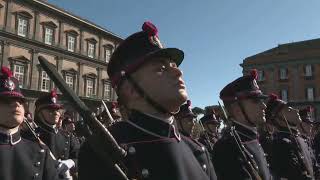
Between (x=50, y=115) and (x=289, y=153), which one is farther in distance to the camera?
(x=50, y=115)

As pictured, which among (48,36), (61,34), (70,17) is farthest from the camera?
(70,17)

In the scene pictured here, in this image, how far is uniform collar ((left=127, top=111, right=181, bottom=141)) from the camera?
8.72 ft

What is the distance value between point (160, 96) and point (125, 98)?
31cm

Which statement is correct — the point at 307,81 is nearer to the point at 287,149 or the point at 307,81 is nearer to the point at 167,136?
the point at 287,149

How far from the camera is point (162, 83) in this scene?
2.71 metres

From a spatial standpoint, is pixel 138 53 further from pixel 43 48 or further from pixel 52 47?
pixel 52 47

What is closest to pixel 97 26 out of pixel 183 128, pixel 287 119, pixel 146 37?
pixel 183 128

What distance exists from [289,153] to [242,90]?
1.77 m

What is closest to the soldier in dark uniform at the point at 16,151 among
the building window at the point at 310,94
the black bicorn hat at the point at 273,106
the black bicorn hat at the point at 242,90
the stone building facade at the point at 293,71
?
the black bicorn hat at the point at 242,90

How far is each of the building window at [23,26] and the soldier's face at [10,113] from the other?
3490cm

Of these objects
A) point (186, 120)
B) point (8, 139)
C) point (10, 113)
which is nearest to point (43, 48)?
point (186, 120)

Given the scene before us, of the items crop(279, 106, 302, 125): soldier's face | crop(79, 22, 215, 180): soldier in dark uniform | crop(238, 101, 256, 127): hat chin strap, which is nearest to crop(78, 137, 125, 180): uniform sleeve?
crop(79, 22, 215, 180): soldier in dark uniform

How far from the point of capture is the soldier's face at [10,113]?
14.4 ft

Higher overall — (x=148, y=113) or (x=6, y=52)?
(x=6, y=52)
